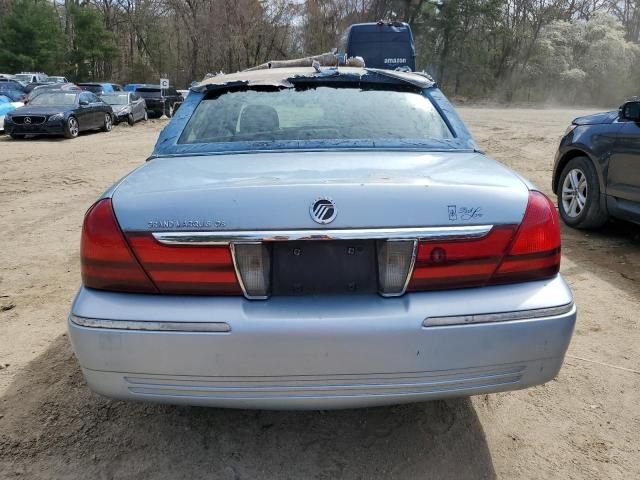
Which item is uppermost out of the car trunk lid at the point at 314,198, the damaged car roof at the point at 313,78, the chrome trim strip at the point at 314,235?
the damaged car roof at the point at 313,78

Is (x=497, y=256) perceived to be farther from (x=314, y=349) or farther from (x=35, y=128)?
(x=35, y=128)

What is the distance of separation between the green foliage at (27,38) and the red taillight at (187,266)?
2124 inches

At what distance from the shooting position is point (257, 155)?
2.69 meters

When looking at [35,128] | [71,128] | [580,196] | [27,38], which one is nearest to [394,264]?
[580,196]

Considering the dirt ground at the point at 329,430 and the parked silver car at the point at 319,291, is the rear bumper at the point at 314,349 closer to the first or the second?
the parked silver car at the point at 319,291

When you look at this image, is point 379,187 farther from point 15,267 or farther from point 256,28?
point 256,28

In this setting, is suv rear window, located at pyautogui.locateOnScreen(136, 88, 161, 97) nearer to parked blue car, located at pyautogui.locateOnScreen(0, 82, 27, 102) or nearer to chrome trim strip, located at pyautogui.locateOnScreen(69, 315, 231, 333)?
parked blue car, located at pyautogui.locateOnScreen(0, 82, 27, 102)

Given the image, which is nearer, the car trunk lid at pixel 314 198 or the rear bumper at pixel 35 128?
the car trunk lid at pixel 314 198

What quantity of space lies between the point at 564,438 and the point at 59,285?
3.82 metres

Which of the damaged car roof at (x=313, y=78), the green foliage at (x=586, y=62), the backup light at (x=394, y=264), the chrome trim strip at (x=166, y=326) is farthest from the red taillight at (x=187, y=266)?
the green foliage at (x=586, y=62)

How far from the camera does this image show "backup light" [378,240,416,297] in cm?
206

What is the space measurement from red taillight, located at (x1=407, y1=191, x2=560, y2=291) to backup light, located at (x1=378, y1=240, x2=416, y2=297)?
3cm

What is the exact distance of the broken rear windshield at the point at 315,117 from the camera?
3016mm

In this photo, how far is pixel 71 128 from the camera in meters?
16.6
